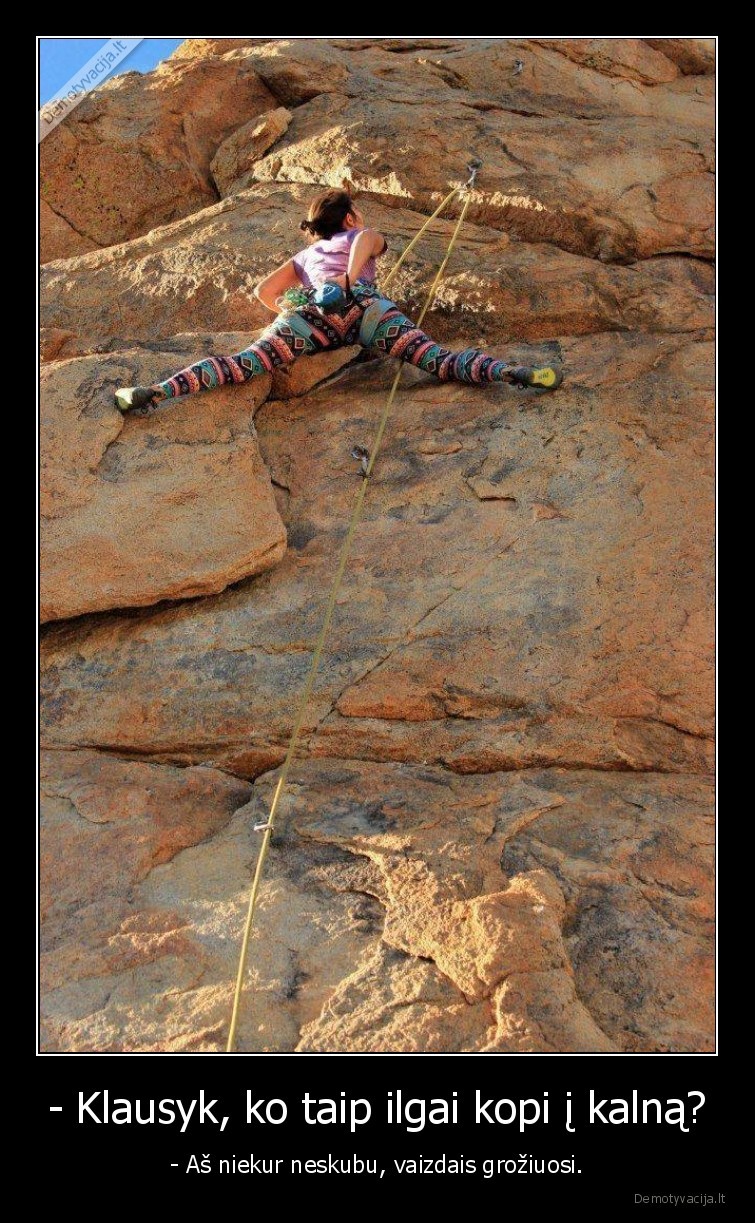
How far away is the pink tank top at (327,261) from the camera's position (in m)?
5.16

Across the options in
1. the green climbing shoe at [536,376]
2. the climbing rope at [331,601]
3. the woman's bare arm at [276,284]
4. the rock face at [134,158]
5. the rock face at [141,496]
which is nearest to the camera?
the climbing rope at [331,601]

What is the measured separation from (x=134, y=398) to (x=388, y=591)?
1.31m

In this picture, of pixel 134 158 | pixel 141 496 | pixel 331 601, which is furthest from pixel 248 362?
pixel 134 158

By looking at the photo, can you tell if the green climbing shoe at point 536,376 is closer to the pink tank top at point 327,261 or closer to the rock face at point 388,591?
the rock face at point 388,591

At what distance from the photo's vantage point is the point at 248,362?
4.95 metres

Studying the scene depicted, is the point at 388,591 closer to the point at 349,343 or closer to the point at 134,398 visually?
the point at 134,398

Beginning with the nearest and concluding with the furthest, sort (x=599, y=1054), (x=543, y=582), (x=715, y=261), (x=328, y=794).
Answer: (x=599, y=1054) → (x=328, y=794) → (x=543, y=582) → (x=715, y=261)

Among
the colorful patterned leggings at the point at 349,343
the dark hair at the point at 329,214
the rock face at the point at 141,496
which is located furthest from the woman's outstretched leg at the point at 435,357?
→ the rock face at the point at 141,496

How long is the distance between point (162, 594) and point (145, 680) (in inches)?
13.8

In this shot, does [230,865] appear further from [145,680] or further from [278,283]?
[278,283]

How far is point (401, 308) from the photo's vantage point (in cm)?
555

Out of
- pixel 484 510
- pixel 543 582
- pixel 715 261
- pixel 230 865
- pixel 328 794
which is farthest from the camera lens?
pixel 715 261

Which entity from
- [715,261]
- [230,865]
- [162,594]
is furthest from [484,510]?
[715,261]

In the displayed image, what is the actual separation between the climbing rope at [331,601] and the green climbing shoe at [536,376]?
50cm
